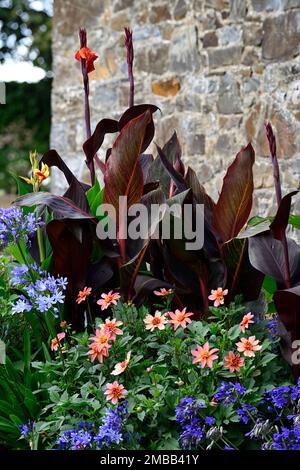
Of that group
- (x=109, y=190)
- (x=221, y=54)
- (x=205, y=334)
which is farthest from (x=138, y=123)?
(x=221, y=54)

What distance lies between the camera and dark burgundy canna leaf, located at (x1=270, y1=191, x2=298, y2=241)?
1840 mm

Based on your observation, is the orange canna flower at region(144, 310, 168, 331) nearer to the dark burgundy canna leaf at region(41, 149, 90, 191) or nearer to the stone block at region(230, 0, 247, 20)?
the dark burgundy canna leaf at region(41, 149, 90, 191)

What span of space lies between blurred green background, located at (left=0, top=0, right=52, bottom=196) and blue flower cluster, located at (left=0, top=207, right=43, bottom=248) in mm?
9657

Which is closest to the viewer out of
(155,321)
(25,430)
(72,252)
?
(25,430)

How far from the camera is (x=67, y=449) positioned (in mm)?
1741

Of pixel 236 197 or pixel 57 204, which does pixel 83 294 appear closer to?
pixel 57 204

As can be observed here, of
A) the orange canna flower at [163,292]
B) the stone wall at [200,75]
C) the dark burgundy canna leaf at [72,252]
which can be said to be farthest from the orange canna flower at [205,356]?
the stone wall at [200,75]

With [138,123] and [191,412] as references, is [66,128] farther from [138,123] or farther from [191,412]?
[191,412]

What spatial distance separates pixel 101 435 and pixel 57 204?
65 centimetres

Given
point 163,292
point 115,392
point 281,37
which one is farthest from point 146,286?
point 281,37

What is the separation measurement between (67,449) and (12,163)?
35.1 feet

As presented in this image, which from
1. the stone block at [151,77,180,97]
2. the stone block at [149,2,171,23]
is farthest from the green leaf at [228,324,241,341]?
the stone block at [149,2,171,23]

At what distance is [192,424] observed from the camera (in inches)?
66.7

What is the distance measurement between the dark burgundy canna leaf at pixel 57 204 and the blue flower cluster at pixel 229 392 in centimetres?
58
